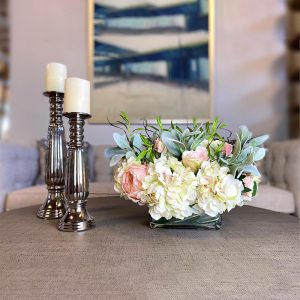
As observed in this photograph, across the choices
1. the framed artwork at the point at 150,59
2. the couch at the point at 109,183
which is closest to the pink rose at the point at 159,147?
the couch at the point at 109,183

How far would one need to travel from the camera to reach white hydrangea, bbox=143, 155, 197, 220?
0.67 meters

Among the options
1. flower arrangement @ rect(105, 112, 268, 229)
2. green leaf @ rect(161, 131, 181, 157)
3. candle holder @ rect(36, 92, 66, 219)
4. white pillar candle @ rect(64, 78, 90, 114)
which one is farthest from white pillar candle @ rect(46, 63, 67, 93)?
green leaf @ rect(161, 131, 181, 157)

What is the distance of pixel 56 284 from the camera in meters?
0.45

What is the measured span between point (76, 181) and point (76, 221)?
103 millimetres

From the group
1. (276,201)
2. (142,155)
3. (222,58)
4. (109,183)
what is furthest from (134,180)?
(222,58)

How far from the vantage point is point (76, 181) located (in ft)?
2.41

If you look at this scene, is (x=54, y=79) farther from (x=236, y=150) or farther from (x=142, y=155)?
(x=236, y=150)

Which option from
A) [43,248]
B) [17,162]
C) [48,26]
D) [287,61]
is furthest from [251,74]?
[43,248]

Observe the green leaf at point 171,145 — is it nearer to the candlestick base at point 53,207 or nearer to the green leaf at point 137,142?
the green leaf at point 137,142

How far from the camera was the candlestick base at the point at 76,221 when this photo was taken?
0.73 metres

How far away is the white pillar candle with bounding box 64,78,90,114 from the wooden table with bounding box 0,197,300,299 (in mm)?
308

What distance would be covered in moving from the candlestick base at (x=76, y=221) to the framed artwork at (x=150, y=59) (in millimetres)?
1646

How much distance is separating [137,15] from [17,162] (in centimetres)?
150

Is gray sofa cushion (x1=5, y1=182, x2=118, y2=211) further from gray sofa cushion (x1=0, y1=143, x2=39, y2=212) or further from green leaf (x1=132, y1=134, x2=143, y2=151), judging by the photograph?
green leaf (x1=132, y1=134, x2=143, y2=151)
